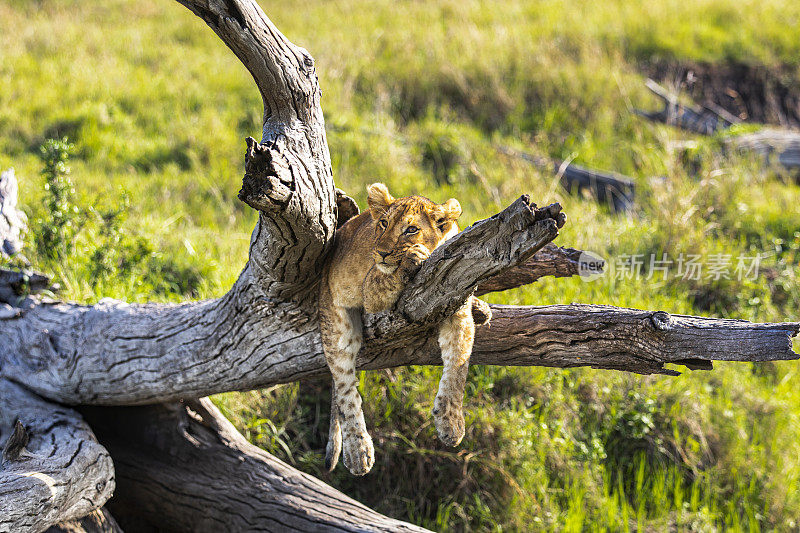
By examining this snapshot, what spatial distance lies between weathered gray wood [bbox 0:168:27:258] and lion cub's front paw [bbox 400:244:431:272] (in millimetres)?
2898

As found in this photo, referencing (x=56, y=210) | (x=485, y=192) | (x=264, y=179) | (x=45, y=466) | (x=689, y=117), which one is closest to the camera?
(x=264, y=179)

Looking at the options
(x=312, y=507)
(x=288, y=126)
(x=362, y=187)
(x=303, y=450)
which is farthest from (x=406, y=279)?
(x=362, y=187)

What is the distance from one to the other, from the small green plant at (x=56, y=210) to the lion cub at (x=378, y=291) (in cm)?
286

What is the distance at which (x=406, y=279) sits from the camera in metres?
2.74

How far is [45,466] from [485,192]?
4.76 m

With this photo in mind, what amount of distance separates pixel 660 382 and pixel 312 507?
2.89m

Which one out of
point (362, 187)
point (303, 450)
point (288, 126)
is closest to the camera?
point (288, 126)

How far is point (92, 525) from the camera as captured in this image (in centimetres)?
384

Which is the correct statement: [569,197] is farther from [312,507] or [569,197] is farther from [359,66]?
[312,507]

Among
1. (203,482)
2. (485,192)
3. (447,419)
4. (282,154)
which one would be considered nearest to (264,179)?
(282,154)

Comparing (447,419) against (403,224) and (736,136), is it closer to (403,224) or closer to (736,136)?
(403,224)

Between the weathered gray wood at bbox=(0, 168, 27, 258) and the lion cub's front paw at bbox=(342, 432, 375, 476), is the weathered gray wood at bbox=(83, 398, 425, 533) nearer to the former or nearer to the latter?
the lion cub's front paw at bbox=(342, 432, 375, 476)

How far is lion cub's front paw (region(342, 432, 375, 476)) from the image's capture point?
2.93m

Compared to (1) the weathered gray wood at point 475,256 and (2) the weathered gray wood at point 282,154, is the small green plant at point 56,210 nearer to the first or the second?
(2) the weathered gray wood at point 282,154
